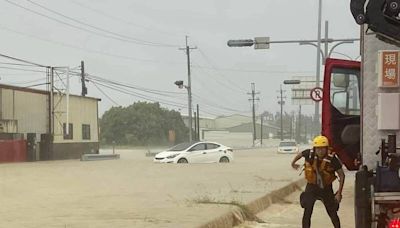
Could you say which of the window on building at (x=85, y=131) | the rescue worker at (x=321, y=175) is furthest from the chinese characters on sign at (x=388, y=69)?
the window on building at (x=85, y=131)

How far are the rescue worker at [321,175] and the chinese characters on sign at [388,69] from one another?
1.91 metres

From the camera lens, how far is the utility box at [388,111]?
269 inches

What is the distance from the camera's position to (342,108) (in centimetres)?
1142

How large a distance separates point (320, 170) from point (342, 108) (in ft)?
9.34

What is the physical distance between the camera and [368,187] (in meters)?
5.98

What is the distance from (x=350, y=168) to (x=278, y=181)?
32.4ft

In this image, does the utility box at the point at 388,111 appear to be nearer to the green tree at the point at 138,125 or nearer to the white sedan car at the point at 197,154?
the white sedan car at the point at 197,154

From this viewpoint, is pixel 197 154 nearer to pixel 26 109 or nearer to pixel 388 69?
pixel 26 109

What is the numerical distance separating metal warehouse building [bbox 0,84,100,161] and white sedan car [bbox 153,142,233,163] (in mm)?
10773

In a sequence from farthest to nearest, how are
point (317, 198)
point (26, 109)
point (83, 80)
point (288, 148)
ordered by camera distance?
point (83, 80) → point (288, 148) → point (26, 109) → point (317, 198)

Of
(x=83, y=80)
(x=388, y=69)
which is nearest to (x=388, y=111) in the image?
(x=388, y=69)

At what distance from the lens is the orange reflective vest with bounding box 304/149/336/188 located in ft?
29.0

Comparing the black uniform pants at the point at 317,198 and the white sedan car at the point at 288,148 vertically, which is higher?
the black uniform pants at the point at 317,198

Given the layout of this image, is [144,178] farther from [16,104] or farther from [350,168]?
[16,104]
